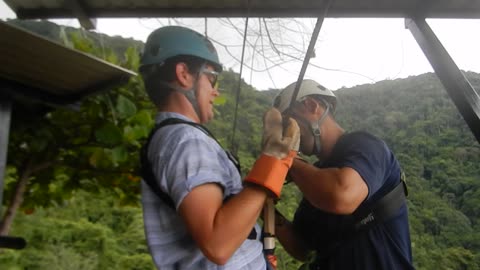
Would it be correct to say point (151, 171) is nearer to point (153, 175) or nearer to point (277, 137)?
point (153, 175)

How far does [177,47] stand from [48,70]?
493 millimetres

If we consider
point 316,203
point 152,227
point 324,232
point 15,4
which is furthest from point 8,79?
point 324,232

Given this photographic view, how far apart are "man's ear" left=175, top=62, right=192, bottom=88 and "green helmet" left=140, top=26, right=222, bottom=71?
5cm

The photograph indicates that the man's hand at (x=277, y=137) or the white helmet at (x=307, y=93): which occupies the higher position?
the white helmet at (x=307, y=93)

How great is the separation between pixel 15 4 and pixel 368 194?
78.1 inches

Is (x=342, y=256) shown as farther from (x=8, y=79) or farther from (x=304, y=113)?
(x=8, y=79)

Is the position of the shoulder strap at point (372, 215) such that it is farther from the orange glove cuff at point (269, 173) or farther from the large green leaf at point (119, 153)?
the large green leaf at point (119, 153)

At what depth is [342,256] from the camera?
183cm

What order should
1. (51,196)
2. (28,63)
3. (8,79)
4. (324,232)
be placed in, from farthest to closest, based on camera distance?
(51,196)
(324,232)
(8,79)
(28,63)

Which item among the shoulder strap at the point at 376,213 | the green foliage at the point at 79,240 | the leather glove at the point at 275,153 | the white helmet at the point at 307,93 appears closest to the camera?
the leather glove at the point at 275,153

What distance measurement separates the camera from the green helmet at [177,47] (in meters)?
1.50

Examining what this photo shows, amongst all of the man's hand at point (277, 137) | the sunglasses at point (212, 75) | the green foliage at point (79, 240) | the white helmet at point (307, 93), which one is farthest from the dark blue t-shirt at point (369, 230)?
the green foliage at point (79, 240)

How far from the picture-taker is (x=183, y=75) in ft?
4.91

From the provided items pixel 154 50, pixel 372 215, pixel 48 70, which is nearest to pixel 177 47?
pixel 154 50
